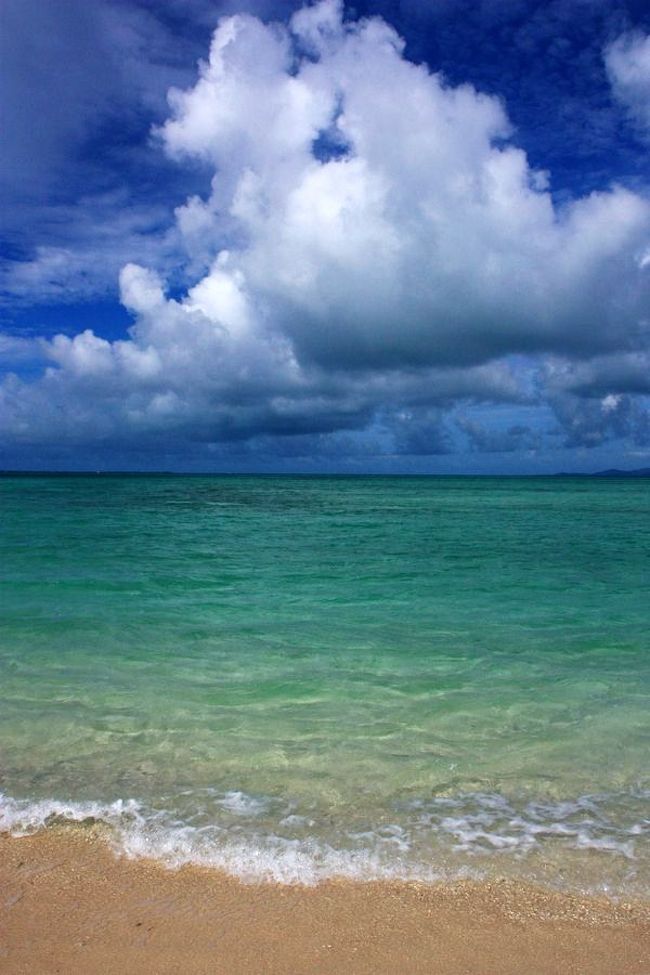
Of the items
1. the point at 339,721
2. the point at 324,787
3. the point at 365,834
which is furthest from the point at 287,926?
the point at 339,721

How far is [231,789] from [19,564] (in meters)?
18.1

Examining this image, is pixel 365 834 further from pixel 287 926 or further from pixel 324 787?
pixel 287 926

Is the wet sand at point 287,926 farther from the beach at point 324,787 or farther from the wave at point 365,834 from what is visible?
the wave at point 365,834

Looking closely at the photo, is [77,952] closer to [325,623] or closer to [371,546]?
[325,623]

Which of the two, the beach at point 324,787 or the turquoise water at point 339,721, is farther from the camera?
the turquoise water at point 339,721

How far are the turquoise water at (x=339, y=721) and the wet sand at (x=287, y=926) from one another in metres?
0.26

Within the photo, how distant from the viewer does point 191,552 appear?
1006 inches

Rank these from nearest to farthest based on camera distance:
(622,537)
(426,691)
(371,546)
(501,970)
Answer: (501,970) < (426,691) < (371,546) < (622,537)

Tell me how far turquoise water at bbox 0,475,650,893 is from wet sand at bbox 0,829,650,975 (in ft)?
0.86

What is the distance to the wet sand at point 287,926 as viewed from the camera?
3.90 m

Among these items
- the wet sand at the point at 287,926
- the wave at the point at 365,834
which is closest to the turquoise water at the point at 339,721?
the wave at the point at 365,834

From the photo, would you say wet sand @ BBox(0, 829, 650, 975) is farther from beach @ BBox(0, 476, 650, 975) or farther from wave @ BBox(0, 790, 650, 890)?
wave @ BBox(0, 790, 650, 890)

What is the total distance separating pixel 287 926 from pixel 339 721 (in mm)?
3850

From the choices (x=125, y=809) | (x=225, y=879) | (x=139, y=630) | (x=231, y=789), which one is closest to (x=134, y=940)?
(x=225, y=879)
